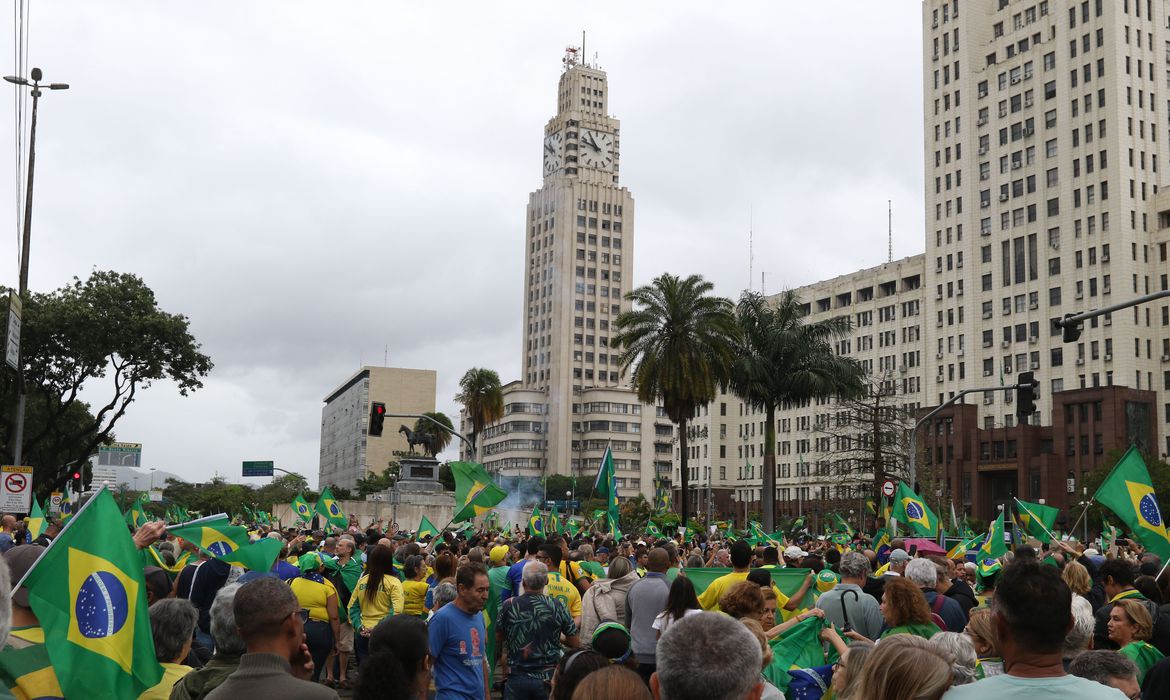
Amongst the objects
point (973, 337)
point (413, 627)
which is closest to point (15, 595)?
point (413, 627)

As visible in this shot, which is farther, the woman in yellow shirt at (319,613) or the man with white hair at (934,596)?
the woman in yellow shirt at (319,613)

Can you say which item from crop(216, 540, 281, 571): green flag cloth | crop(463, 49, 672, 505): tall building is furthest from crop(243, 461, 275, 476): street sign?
crop(216, 540, 281, 571): green flag cloth

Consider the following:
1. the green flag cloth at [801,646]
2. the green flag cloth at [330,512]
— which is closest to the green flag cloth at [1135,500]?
the green flag cloth at [801,646]

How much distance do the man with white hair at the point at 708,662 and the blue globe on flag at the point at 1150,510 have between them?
358 inches

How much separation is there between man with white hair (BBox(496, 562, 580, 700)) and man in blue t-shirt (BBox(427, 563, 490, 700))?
14.1 inches

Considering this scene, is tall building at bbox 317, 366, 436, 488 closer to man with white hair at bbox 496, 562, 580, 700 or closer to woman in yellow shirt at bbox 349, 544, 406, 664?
woman in yellow shirt at bbox 349, 544, 406, 664

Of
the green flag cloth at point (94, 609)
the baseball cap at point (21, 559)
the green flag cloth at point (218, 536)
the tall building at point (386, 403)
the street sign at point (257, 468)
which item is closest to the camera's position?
the green flag cloth at point (94, 609)

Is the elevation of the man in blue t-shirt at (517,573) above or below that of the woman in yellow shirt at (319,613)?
above

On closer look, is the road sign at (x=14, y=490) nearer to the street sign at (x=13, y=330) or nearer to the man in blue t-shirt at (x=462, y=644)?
the street sign at (x=13, y=330)

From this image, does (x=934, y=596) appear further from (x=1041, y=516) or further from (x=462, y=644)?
(x=1041, y=516)

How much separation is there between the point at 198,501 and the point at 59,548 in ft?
437

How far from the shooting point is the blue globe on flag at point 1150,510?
11.6 meters

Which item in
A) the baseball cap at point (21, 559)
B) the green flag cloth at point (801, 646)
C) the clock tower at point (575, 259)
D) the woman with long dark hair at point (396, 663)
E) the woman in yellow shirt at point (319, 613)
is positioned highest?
the clock tower at point (575, 259)

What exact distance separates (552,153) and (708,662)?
531 feet
